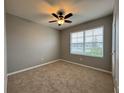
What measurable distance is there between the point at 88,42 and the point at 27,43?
3.30 meters

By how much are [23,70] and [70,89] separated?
8.79 ft

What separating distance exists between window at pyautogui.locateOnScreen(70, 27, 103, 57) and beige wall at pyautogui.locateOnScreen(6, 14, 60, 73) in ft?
4.90

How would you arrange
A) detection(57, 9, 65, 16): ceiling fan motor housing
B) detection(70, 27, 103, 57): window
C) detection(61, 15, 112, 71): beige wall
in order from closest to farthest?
detection(57, 9, 65, 16): ceiling fan motor housing, detection(61, 15, 112, 71): beige wall, detection(70, 27, 103, 57): window

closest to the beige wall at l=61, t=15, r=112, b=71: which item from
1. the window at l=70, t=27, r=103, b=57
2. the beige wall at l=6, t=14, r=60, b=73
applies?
the window at l=70, t=27, r=103, b=57

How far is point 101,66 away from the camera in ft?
12.7

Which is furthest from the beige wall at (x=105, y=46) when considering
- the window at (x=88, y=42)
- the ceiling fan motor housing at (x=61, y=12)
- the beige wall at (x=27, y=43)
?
the ceiling fan motor housing at (x=61, y=12)

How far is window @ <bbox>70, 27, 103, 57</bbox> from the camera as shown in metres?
4.13

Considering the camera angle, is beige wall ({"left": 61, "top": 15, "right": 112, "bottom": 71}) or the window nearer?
beige wall ({"left": 61, "top": 15, "right": 112, "bottom": 71})

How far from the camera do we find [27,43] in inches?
171

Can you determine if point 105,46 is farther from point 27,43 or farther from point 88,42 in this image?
point 27,43

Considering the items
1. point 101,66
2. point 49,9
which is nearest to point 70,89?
point 101,66

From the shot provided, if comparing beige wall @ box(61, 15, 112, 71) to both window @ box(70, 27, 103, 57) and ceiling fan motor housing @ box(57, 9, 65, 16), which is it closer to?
window @ box(70, 27, 103, 57)

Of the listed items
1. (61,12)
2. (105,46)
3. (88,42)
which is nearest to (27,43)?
(61,12)

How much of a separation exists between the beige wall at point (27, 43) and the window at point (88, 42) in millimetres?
1492
